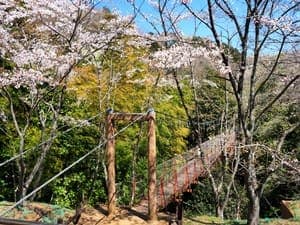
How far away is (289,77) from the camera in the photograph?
20.9 feet

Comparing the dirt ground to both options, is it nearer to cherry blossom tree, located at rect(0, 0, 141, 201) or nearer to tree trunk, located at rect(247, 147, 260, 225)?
cherry blossom tree, located at rect(0, 0, 141, 201)

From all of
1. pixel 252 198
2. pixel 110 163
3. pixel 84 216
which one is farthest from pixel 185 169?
pixel 84 216

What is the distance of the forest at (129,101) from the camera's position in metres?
5.97

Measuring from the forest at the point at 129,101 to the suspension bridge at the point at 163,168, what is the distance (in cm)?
32

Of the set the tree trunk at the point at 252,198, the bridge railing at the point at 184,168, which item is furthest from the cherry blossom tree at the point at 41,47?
the tree trunk at the point at 252,198

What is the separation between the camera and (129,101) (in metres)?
10.6

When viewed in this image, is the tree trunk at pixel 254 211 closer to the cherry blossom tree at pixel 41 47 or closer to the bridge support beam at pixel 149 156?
the bridge support beam at pixel 149 156

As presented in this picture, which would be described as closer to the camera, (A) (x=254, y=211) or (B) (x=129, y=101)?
(A) (x=254, y=211)

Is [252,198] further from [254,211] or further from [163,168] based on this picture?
[163,168]

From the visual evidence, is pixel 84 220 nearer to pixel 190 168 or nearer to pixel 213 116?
pixel 190 168

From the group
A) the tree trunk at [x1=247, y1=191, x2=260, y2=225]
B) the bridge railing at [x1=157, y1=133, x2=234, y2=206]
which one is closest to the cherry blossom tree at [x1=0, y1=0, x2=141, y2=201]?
the bridge railing at [x1=157, y1=133, x2=234, y2=206]

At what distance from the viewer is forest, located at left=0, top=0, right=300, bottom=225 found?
235 inches

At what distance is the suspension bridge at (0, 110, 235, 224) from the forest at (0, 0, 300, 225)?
0.32 metres

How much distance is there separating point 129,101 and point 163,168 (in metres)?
2.12
